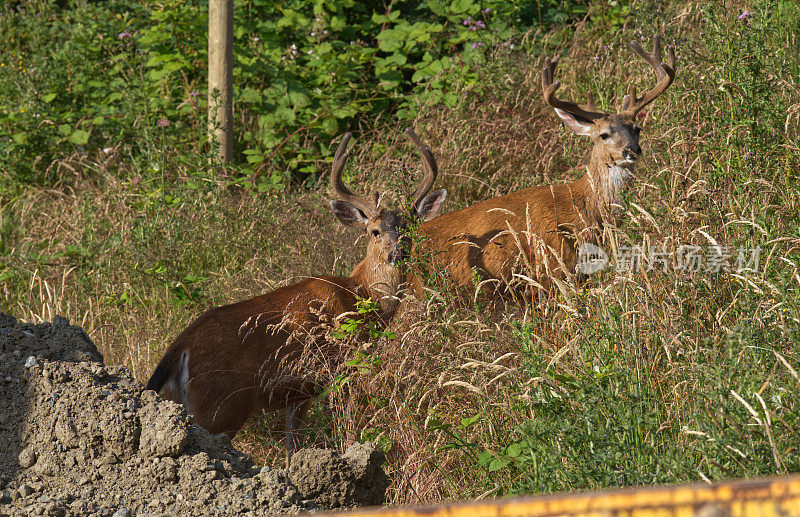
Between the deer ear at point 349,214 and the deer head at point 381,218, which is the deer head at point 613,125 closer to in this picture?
the deer head at point 381,218

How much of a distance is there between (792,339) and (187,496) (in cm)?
228

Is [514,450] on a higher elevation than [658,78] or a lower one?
lower

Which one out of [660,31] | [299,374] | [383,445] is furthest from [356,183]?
[383,445]

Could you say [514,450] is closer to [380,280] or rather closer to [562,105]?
[380,280]

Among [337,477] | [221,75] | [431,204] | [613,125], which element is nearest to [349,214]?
[431,204]

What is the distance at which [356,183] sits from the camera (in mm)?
7723

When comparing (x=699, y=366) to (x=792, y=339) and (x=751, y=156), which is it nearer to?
(x=792, y=339)

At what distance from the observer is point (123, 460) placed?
331cm

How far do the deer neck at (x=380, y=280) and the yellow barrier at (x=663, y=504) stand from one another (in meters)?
4.41

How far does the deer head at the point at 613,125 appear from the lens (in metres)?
6.34

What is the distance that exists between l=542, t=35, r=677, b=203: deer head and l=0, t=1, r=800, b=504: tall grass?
0.22m

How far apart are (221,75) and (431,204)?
2.63 metres

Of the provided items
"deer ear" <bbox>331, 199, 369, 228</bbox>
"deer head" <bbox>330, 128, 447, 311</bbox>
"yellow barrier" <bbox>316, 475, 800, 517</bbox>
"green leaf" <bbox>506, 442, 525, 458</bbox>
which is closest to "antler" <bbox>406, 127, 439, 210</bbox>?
"deer head" <bbox>330, 128, 447, 311</bbox>

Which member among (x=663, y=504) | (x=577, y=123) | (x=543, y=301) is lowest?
(x=543, y=301)
